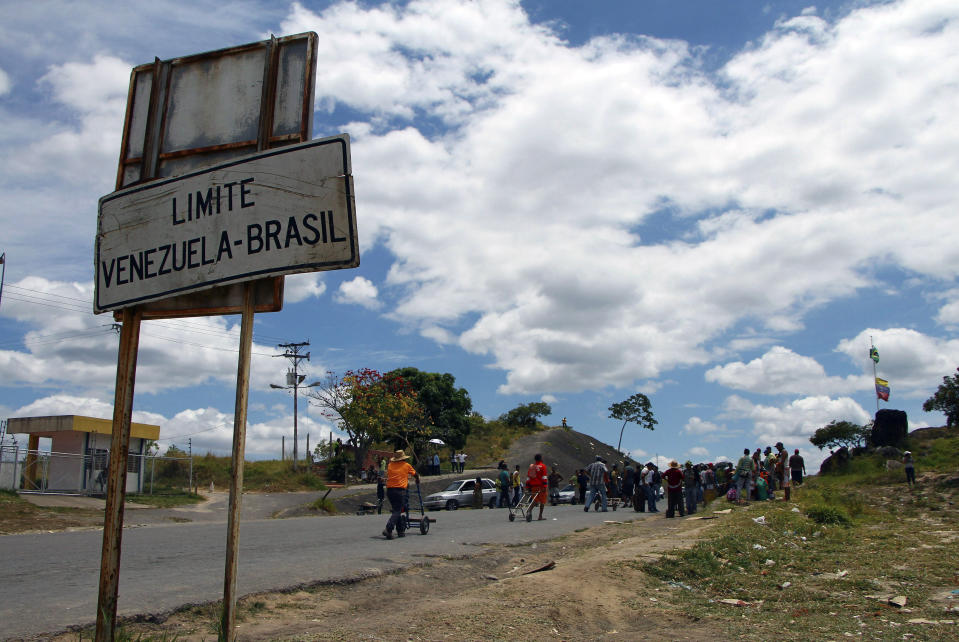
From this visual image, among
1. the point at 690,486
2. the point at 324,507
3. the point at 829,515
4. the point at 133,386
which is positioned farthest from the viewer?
the point at 324,507

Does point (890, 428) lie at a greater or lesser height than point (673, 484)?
greater

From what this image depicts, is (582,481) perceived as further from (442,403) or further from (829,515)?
(442,403)

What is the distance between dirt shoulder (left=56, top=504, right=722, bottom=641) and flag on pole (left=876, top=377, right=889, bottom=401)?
31400 mm

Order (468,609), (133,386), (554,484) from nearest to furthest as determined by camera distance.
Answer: (133,386) < (468,609) < (554,484)

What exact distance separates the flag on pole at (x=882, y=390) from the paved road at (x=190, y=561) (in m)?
26.1

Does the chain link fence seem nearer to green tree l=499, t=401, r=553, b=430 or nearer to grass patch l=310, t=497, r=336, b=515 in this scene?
grass patch l=310, t=497, r=336, b=515

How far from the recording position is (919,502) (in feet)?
57.3

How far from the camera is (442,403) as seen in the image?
179 ft

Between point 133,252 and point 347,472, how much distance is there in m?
39.2

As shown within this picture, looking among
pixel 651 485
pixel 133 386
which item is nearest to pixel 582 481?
pixel 651 485

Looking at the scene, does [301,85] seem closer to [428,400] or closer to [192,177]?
[192,177]

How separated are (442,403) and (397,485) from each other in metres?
42.2

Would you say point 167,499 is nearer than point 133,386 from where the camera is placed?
No

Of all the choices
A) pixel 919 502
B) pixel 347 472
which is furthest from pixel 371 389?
pixel 919 502
